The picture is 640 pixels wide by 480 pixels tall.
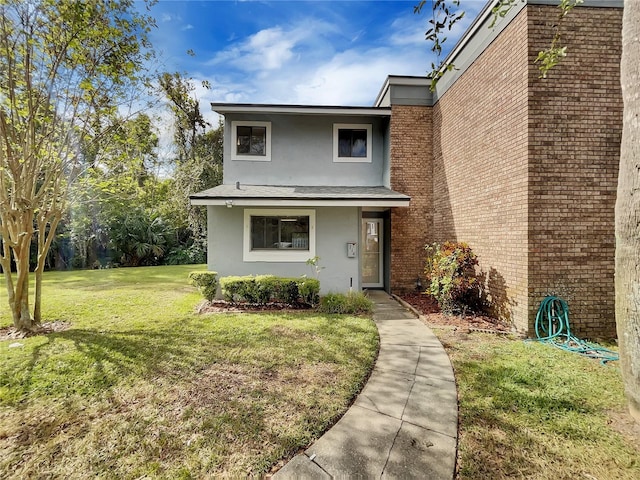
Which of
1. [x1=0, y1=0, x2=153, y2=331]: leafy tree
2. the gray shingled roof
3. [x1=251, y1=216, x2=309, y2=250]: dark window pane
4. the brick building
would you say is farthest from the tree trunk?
[x1=0, y1=0, x2=153, y2=331]: leafy tree

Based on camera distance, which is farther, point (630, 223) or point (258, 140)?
point (258, 140)

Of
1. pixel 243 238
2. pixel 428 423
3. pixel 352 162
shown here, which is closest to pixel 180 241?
pixel 243 238

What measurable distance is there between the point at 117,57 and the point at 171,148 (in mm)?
15984

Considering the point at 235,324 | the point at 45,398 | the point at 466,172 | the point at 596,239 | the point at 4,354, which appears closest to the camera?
the point at 45,398

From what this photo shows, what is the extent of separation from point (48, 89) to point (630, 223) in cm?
1005

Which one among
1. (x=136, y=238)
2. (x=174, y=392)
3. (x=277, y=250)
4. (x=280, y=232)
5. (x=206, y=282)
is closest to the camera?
(x=174, y=392)

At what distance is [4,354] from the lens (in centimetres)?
491

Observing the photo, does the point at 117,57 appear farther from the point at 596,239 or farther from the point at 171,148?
the point at 171,148

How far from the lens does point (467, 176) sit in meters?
8.14

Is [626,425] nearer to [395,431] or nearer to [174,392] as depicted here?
[395,431]

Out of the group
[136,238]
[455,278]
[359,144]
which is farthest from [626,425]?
[136,238]

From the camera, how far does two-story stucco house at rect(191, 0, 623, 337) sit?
19.1 feet

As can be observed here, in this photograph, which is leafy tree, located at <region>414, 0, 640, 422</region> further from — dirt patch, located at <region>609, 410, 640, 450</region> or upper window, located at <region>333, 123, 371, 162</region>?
upper window, located at <region>333, 123, 371, 162</region>

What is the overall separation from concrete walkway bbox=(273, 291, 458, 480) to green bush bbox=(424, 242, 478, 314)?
2694 millimetres
